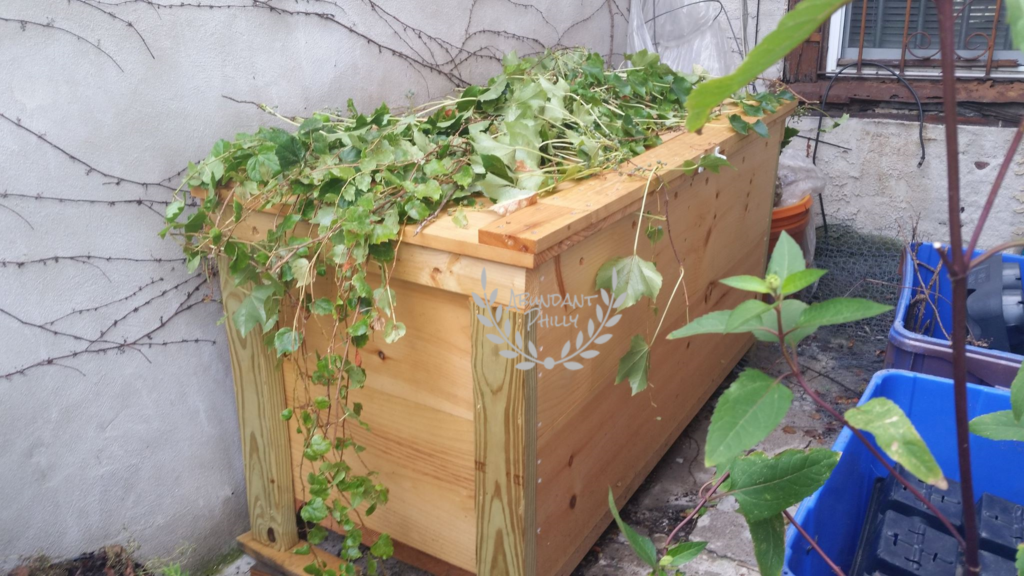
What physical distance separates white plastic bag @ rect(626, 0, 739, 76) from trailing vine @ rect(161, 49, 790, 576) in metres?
1.80

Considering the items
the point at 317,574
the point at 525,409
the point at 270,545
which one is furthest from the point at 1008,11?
the point at 270,545

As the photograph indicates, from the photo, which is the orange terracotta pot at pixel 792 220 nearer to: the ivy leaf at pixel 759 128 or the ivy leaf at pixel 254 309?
the ivy leaf at pixel 759 128

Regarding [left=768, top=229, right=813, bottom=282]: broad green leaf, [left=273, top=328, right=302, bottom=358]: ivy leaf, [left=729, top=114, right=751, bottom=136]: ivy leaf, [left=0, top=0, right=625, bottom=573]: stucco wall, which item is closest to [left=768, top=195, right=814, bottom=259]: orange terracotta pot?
[left=729, top=114, right=751, bottom=136]: ivy leaf

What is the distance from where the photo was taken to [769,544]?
0.75 metres

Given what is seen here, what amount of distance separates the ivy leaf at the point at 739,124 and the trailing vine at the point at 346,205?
1.30ft

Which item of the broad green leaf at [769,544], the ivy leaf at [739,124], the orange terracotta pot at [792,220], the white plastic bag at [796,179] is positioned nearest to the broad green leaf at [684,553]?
the broad green leaf at [769,544]

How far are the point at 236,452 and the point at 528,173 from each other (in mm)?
1039

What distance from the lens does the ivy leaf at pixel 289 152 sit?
1.40m

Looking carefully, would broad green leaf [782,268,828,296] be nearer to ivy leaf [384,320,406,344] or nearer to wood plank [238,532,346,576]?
ivy leaf [384,320,406,344]

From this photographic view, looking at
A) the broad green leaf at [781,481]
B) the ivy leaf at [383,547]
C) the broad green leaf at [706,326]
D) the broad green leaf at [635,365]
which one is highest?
the broad green leaf at [706,326]

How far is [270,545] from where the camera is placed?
1.79 metres

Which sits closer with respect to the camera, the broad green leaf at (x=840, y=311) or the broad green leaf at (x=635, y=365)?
the broad green leaf at (x=840, y=311)

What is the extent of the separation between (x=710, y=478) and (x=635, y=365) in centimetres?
75

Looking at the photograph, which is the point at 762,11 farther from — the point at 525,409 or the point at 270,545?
the point at 270,545
